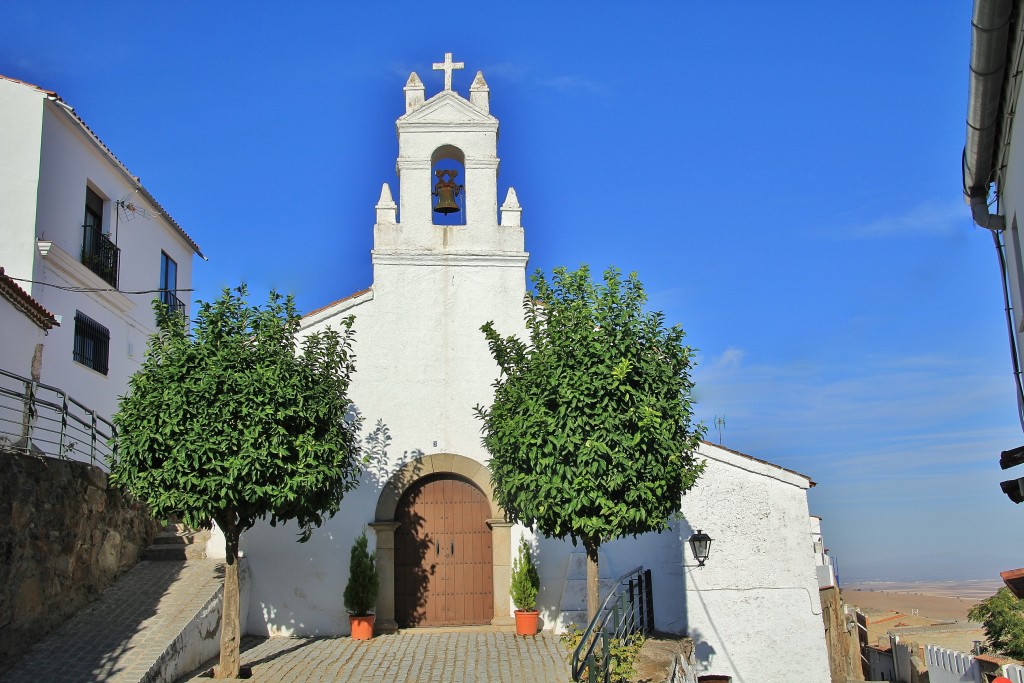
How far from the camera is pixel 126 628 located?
38.1 feet

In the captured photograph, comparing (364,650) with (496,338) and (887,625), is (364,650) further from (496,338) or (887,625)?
(887,625)

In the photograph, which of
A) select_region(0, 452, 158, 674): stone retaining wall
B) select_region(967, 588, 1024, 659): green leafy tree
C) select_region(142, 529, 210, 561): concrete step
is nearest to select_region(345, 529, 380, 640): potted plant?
select_region(142, 529, 210, 561): concrete step

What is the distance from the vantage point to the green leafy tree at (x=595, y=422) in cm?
1136

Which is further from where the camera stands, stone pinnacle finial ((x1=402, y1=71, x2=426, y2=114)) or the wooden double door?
stone pinnacle finial ((x1=402, y1=71, x2=426, y2=114))

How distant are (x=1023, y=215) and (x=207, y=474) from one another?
31.1ft

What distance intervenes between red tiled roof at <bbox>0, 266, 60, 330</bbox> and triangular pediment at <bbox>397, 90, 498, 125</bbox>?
6639 millimetres

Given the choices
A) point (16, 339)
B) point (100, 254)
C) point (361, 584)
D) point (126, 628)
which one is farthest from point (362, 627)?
point (100, 254)

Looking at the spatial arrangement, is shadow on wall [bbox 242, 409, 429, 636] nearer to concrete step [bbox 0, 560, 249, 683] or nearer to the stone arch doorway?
the stone arch doorway

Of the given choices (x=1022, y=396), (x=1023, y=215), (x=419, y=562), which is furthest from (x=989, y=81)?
(x=419, y=562)

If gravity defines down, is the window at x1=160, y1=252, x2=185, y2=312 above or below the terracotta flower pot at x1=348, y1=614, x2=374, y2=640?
above

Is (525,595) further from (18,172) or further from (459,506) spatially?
(18,172)

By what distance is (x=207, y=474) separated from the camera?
37.9ft

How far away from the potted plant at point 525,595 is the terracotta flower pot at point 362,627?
223 cm

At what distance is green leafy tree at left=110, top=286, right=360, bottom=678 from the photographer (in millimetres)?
11516
